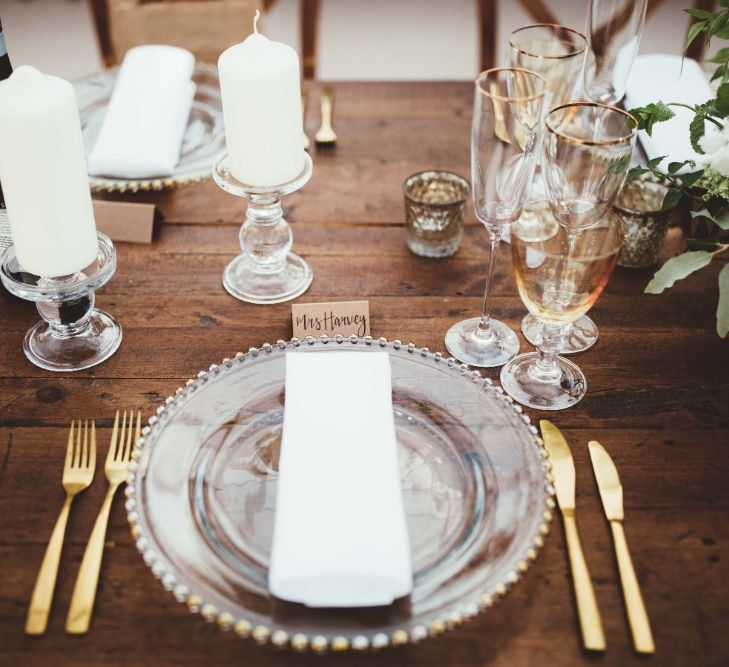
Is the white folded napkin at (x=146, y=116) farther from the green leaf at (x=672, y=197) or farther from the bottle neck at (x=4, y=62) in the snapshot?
the green leaf at (x=672, y=197)

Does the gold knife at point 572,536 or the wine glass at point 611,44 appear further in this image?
the wine glass at point 611,44

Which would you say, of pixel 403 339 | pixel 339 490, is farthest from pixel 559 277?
pixel 339 490

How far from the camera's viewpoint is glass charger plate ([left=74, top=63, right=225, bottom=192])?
4.34ft

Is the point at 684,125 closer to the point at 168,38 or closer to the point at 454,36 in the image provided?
the point at 168,38

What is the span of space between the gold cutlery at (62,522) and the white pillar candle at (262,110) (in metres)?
0.39

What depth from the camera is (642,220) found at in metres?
1.16

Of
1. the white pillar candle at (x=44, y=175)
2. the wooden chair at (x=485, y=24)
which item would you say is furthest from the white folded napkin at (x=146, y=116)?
the wooden chair at (x=485, y=24)

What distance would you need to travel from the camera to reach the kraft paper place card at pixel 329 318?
1.08 meters

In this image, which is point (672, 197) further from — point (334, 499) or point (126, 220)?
point (126, 220)

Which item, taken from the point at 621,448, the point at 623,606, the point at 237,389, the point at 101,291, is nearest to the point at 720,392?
the point at 621,448

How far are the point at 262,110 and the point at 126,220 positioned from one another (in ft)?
1.08

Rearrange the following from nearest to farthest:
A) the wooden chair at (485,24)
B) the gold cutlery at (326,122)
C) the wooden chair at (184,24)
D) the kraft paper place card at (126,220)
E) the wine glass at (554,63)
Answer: the wine glass at (554,63) < the kraft paper place card at (126,220) < the gold cutlery at (326,122) < the wooden chair at (184,24) < the wooden chair at (485,24)

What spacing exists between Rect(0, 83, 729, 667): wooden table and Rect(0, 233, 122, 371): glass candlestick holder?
0.06 feet

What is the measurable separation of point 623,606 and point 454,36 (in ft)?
11.0
